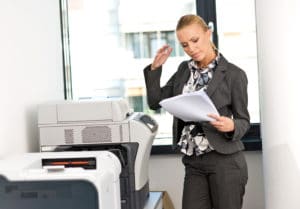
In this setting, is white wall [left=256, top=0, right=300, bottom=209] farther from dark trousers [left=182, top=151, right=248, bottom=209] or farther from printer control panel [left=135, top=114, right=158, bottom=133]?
printer control panel [left=135, top=114, right=158, bottom=133]

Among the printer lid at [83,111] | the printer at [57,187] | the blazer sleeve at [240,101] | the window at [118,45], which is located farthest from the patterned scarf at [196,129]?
the window at [118,45]

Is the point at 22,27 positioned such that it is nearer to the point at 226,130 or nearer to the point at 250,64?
the point at 226,130

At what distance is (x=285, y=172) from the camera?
237 cm

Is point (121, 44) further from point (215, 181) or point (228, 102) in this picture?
point (215, 181)

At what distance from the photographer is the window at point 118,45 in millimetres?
3156

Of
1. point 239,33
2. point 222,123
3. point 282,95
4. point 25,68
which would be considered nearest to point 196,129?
point 222,123

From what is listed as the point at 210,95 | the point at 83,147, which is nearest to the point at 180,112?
the point at 210,95

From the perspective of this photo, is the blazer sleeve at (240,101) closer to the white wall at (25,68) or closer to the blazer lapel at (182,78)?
the blazer lapel at (182,78)

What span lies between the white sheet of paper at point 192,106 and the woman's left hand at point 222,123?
22mm

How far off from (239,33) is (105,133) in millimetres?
1318

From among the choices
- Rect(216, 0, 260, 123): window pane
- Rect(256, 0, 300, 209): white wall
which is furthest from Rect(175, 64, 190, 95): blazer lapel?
Rect(216, 0, 260, 123): window pane

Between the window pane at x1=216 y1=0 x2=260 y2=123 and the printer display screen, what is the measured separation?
1718 mm

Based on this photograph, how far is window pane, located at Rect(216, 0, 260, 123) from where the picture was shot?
121 inches

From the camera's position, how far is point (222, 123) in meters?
1.96
